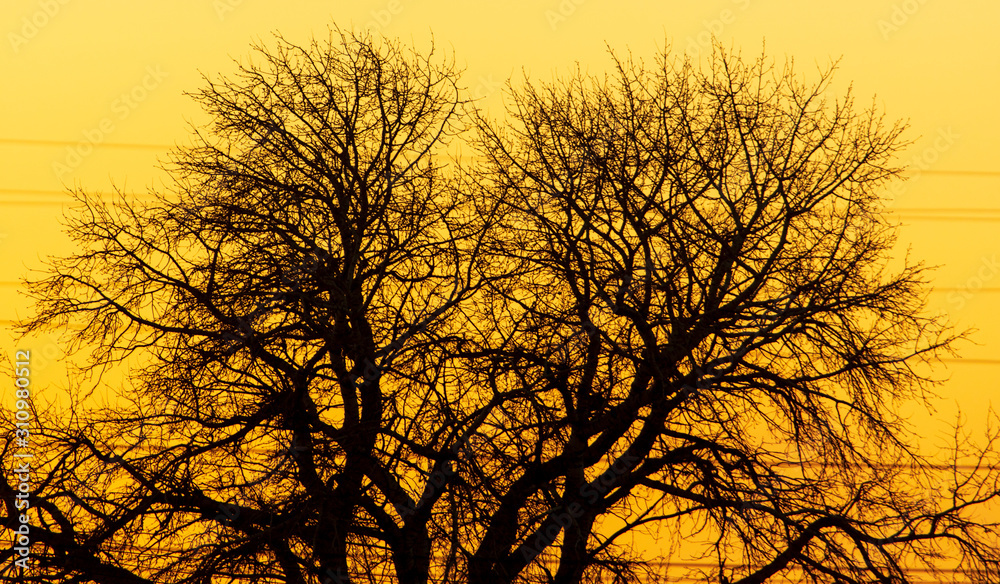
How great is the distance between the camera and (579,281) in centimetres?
761

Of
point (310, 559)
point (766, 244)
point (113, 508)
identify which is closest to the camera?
point (310, 559)

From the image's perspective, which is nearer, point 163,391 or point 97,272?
point 163,391

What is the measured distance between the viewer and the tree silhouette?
22.0 ft

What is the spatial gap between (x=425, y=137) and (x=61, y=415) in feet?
12.6

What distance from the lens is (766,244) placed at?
7.52 metres

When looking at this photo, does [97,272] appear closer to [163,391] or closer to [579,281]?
[163,391]

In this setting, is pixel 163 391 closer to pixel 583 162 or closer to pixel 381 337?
pixel 381 337

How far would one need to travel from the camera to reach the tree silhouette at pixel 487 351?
6.71 meters

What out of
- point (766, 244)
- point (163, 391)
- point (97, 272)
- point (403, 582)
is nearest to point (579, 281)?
point (766, 244)

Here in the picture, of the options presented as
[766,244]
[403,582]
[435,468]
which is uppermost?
[766,244]

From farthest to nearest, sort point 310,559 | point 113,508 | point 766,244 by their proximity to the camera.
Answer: point 766,244, point 113,508, point 310,559

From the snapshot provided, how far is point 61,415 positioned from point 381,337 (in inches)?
110

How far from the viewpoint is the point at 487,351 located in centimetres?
679

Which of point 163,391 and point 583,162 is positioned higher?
point 583,162
